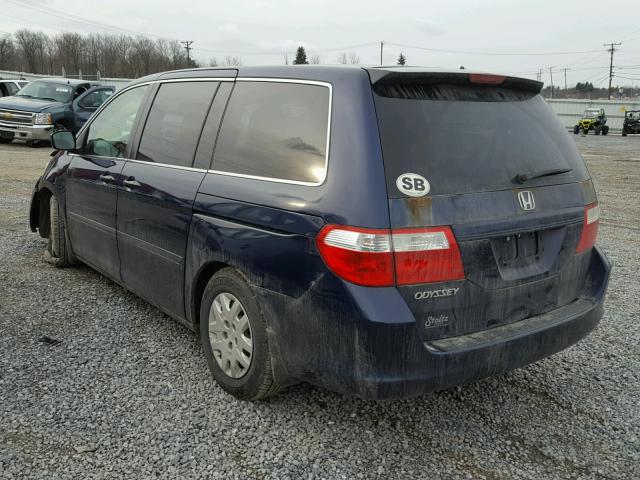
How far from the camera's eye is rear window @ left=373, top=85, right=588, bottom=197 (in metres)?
2.52

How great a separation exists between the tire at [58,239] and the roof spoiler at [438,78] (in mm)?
3554

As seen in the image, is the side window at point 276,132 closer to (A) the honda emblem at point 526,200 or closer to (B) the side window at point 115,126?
(A) the honda emblem at point 526,200

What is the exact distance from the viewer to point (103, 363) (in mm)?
3523

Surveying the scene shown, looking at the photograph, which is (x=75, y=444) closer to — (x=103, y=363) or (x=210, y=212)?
(x=103, y=363)

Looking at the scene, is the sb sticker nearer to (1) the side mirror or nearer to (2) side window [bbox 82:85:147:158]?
(2) side window [bbox 82:85:147:158]

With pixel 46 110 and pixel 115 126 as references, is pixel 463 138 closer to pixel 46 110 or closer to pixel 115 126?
pixel 115 126

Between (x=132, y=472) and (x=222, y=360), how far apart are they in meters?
0.79

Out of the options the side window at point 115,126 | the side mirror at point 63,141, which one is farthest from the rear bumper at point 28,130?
the side window at point 115,126

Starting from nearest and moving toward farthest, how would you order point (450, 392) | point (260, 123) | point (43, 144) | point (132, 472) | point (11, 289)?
point (132, 472) → point (260, 123) → point (450, 392) → point (11, 289) → point (43, 144)

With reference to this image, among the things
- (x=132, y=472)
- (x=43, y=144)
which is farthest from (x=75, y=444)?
(x=43, y=144)

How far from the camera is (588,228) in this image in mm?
3090

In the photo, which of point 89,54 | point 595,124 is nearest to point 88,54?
point 89,54

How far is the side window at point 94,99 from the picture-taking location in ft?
53.2

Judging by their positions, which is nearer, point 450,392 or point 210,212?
point 210,212
